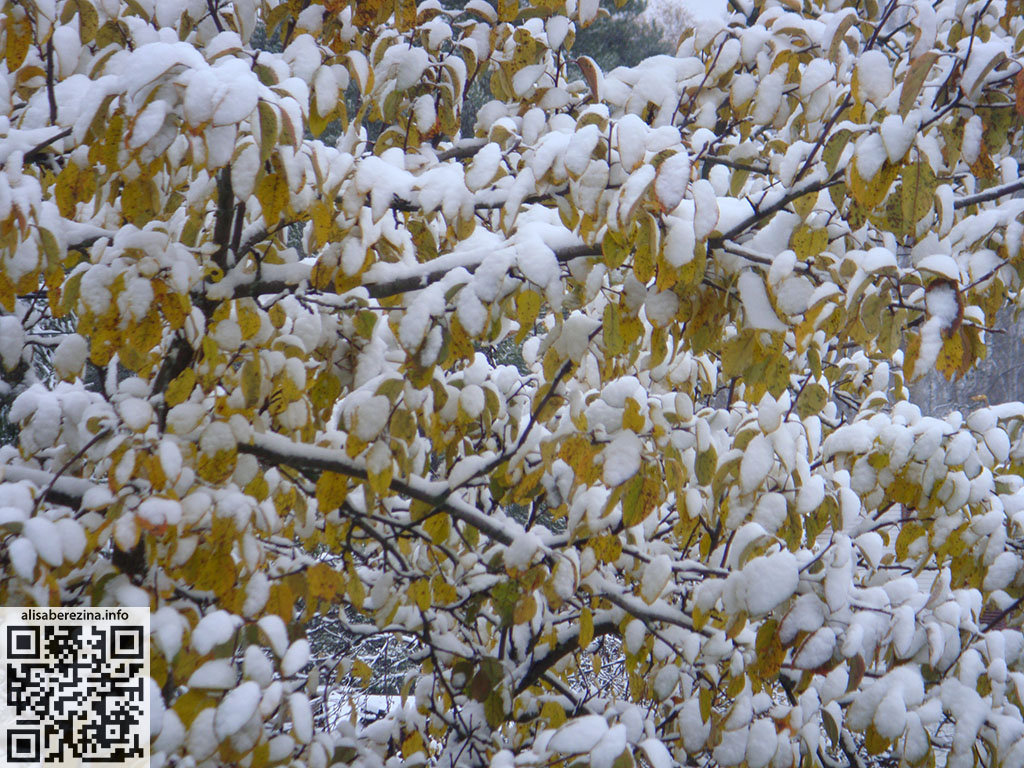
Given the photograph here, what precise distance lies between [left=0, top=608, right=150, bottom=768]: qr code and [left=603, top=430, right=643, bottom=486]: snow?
861mm

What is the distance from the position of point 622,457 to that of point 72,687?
3.59ft

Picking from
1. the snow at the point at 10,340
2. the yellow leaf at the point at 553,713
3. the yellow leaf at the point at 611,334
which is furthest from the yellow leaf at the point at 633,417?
the snow at the point at 10,340

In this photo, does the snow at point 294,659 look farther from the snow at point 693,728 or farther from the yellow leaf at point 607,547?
the snow at point 693,728

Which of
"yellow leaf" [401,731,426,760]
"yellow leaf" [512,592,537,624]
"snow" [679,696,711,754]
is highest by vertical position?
"yellow leaf" [512,592,537,624]

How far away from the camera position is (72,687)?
140 cm

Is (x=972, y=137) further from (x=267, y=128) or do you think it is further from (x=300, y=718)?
(x=300, y=718)

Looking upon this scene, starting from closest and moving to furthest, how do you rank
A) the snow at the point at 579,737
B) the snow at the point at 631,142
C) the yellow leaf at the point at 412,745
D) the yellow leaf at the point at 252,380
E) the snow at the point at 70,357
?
the snow at the point at 631,142 → the snow at the point at 579,737 → the yellow leaf at the point at 252,380 → the snow at the point at 70,357 → the yellow leaf at the point at 412,745

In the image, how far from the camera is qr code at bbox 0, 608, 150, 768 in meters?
Result: 1.30

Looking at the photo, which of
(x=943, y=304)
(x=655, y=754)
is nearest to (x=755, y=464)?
(x=943, y=304)

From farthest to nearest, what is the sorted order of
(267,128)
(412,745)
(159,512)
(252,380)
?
1. (412,745)
2. (252,380)
3. (159,512)
4. (267,128)

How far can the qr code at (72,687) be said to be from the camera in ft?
4.28

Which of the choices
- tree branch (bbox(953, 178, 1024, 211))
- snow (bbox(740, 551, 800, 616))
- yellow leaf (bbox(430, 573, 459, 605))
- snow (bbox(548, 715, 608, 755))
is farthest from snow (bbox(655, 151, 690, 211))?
yellow leaf (bbox(430, 573, 459, 605))

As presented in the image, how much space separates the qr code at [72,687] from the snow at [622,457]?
86cm

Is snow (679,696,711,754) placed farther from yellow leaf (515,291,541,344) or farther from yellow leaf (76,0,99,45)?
yellow leaf (76,0,99,45)
